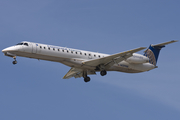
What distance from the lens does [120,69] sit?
31.6 meters

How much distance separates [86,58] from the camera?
96.8 feet

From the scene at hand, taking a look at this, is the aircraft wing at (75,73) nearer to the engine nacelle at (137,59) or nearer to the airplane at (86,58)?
Answer: the airplane at (86,58)

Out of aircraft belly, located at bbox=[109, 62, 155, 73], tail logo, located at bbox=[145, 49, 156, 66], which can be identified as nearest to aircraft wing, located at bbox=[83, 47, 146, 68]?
aircraft belly, located at bbox=[109, 62, 155, 73]

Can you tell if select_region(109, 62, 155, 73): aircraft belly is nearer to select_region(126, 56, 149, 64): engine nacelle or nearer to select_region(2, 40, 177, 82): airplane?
select_region(2, 40, 177, 82): airplane

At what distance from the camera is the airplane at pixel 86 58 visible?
89.9ft

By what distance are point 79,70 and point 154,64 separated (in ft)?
28.5

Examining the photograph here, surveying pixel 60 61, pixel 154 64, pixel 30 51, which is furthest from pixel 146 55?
pixel 30 51

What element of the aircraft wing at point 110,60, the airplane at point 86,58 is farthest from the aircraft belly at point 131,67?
the aircraft wing at point 110,60

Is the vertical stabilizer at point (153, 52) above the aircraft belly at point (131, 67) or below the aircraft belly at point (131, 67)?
above

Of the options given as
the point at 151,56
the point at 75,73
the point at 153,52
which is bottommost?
the point at 75,73

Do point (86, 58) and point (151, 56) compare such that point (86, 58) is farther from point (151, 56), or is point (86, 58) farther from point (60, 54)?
point (151, 56)

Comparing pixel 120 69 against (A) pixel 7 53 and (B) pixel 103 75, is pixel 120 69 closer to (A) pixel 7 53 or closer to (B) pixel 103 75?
(B) pixel 103 75

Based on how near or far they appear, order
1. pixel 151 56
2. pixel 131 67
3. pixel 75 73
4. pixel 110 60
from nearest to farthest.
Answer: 1. pixel 110 60
2. pixel 131 67
3. pixel 75 73
4. pixel 151 56

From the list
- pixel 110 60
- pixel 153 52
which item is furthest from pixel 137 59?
pixel 110 60
